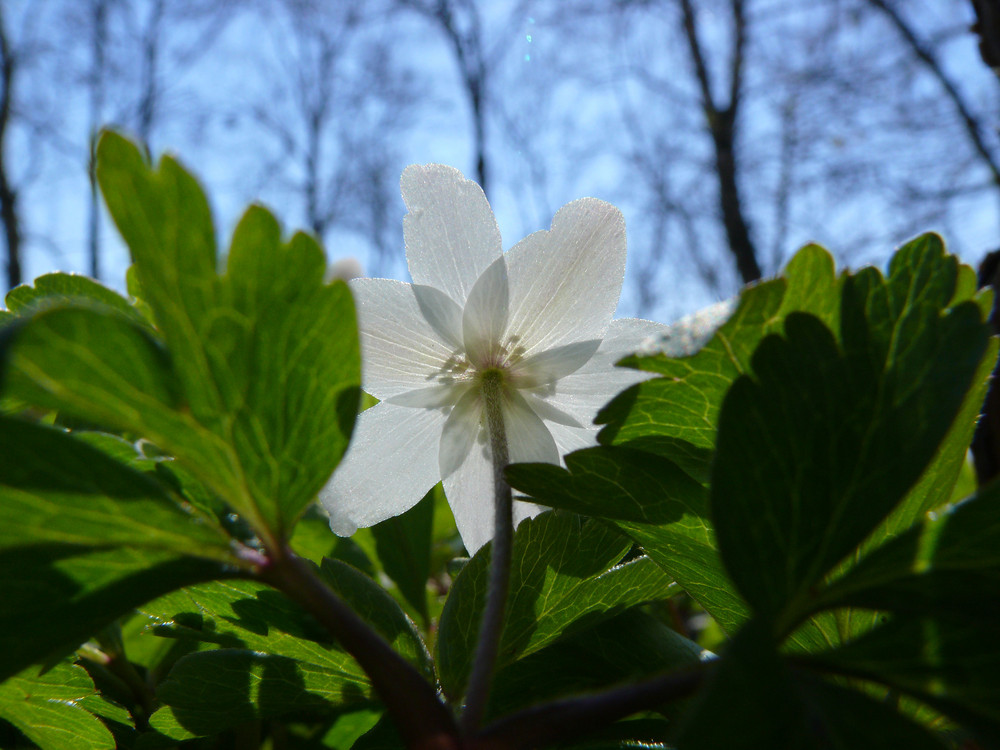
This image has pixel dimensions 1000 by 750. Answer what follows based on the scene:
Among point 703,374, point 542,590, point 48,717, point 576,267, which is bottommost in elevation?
point 48,717

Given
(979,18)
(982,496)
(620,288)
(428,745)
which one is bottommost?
(428,745)

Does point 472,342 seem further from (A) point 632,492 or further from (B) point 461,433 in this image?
(A) point 632,492

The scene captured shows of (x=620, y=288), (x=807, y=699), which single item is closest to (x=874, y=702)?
(x=807, y=699)

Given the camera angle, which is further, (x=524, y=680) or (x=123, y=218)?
(x=524, y=680)

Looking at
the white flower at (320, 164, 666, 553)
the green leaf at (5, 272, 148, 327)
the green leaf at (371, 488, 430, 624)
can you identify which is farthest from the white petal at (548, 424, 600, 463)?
the green leaf at (5, 272, 148, 327)

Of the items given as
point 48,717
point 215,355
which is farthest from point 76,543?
point 48,717

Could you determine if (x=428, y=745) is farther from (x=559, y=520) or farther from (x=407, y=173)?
(x=407, y=173)

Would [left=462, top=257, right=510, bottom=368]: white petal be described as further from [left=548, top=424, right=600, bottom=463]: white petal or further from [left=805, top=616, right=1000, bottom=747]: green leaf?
[left=805, top=616, right=1000, bottom=747]: green leaf
